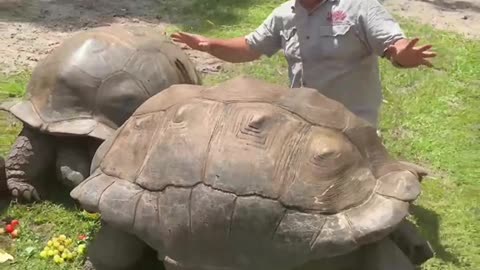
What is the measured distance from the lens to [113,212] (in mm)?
3432

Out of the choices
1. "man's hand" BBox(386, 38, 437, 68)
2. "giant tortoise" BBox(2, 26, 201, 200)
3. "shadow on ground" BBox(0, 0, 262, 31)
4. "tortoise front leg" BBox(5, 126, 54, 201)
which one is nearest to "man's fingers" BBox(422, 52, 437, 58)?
"man's hand" BBox(386, 38, 437, 68)

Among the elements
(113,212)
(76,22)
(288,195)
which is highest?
(288,195)

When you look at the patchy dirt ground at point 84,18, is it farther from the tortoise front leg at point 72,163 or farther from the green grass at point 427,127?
the tortoise front leg at point 72,163

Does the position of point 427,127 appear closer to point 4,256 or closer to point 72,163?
point 72,163

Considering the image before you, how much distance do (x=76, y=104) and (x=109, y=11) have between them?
4.02 m

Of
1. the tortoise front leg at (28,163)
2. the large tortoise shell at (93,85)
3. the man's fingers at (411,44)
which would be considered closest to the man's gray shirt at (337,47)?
the man's fingers at (411,44)

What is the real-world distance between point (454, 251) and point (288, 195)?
1325mm

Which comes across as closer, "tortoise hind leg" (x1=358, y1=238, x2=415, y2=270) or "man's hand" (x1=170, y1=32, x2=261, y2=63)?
"tortoise hind leg" (x1=358, y1=238, x2=415, y2=270)

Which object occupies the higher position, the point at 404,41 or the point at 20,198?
the point at 404,41

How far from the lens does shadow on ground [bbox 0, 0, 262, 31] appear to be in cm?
786

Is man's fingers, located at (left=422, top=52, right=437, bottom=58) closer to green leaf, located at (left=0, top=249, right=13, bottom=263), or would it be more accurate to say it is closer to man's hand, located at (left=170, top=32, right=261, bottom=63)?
man's hand, located at (left=170, top=32, right=261, bottom=63)

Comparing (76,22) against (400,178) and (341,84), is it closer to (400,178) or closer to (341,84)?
(341,84)

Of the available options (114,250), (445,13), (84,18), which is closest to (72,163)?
(114,250)

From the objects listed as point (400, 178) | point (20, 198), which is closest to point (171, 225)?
point (400, 178)
